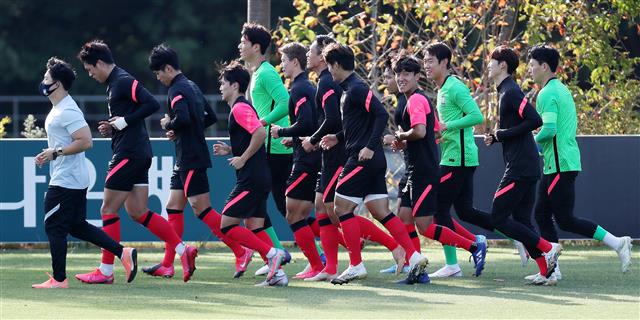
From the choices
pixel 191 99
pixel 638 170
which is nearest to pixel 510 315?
pixel 191 99

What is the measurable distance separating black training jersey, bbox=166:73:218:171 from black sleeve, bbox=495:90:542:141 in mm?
2385

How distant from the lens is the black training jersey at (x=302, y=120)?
11.9 meters

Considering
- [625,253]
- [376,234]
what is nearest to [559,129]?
[625,253]

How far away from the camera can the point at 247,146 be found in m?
11.8

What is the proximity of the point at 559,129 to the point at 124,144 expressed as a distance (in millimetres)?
3520

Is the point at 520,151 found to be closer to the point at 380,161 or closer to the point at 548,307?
the point at 380,161

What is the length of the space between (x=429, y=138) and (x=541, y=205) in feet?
4.00

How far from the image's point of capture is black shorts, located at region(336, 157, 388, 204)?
37.8ft

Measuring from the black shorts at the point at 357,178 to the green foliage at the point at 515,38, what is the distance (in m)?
Result: 6.14

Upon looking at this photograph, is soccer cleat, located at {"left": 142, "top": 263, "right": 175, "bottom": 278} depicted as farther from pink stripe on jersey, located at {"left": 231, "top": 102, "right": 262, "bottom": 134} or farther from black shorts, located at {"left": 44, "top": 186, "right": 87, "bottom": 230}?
pink stripe on jersey, located at {"left": 231, "top": 102, "right": 262, "bottom": 134}

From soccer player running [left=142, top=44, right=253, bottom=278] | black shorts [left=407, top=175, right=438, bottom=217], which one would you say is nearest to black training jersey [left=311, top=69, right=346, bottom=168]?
black shorts [left=407, top=175, right=438, bottom=217]

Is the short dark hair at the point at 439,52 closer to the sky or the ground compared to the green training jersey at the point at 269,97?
closer to the sky

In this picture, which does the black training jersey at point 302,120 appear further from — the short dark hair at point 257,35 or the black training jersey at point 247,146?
the short dark hair at point 257,35

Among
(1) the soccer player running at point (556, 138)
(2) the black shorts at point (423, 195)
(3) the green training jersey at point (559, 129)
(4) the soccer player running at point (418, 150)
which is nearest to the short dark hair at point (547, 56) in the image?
(1) the soccer player running at point (556, 138)
